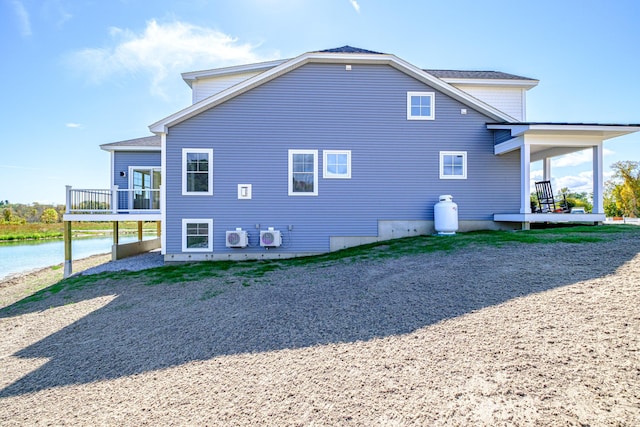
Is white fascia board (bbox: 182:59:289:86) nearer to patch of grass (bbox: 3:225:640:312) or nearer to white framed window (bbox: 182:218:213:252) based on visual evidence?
white framed window (bbox: 182:218:213:252)

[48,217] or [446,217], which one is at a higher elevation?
[446,217]

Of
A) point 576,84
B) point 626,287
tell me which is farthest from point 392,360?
point 576,84

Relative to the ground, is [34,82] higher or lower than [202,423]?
higher

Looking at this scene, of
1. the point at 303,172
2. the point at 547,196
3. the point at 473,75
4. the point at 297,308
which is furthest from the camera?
the point at 473,75

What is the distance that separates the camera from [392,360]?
3291mm

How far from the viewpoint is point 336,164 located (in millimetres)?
10305

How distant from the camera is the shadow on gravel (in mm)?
3967

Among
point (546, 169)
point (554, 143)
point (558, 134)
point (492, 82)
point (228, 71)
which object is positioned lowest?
point (546, 169)

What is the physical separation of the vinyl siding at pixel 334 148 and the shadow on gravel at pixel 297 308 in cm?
309

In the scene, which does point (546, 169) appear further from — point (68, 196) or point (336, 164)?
point (68, 196)

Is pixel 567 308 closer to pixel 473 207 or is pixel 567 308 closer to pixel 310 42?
pixel 473 207

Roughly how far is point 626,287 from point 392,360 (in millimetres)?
3287

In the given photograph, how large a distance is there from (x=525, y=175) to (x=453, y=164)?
2.03m

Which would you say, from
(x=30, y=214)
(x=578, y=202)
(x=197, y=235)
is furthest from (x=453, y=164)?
(x=30, y=214)
